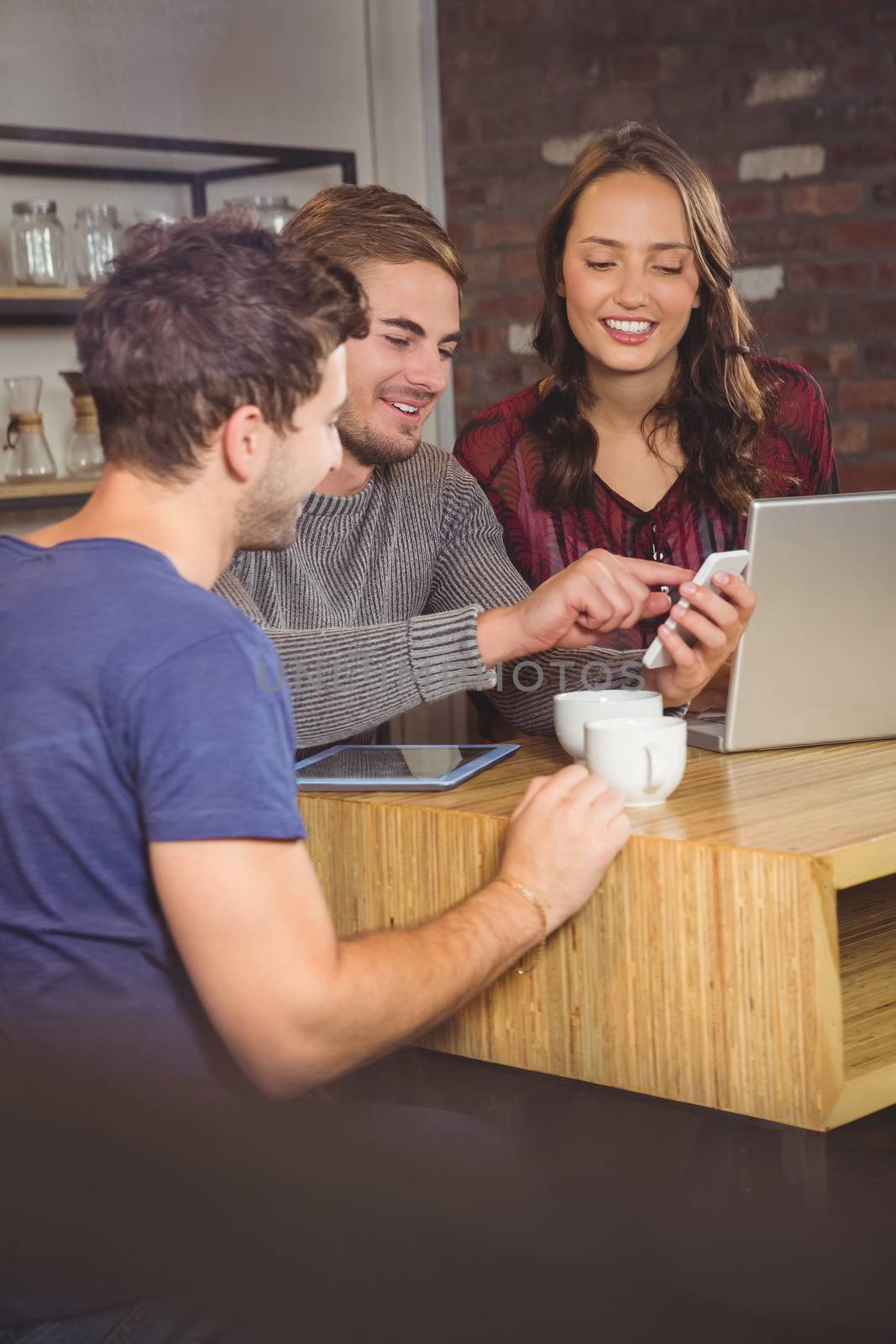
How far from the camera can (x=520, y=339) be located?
172 cm

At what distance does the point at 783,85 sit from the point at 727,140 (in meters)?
0.15

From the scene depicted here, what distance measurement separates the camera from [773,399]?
1.69m

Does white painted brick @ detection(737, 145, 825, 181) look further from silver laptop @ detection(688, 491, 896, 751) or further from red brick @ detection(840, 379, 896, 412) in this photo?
silver laptop @ detection(688, 491, 896, 751)

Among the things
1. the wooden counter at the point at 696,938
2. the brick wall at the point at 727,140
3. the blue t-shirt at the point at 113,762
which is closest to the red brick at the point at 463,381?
the brick wall at the point at 727,140

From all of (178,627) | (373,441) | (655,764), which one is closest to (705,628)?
(655,764)

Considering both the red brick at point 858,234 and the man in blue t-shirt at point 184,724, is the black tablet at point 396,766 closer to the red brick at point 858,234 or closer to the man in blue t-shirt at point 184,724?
the man in blue t-shirt at point 184,724

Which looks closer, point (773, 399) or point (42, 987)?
point (42, 987)

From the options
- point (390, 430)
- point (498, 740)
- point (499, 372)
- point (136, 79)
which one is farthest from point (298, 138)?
point (499, 372)

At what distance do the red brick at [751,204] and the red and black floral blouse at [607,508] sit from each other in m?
0.17

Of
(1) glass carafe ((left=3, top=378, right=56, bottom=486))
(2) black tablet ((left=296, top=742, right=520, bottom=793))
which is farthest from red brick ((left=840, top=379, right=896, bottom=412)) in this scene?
(1) glass carafe ((left=3, top=378, right=56, bottom=486))

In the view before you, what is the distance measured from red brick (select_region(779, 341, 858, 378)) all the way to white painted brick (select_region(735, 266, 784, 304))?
0.32ft

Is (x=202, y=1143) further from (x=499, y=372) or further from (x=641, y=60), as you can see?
(x=499, y=372)

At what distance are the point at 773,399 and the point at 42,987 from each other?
1250 millimetres

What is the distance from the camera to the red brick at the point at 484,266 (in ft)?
5.16
